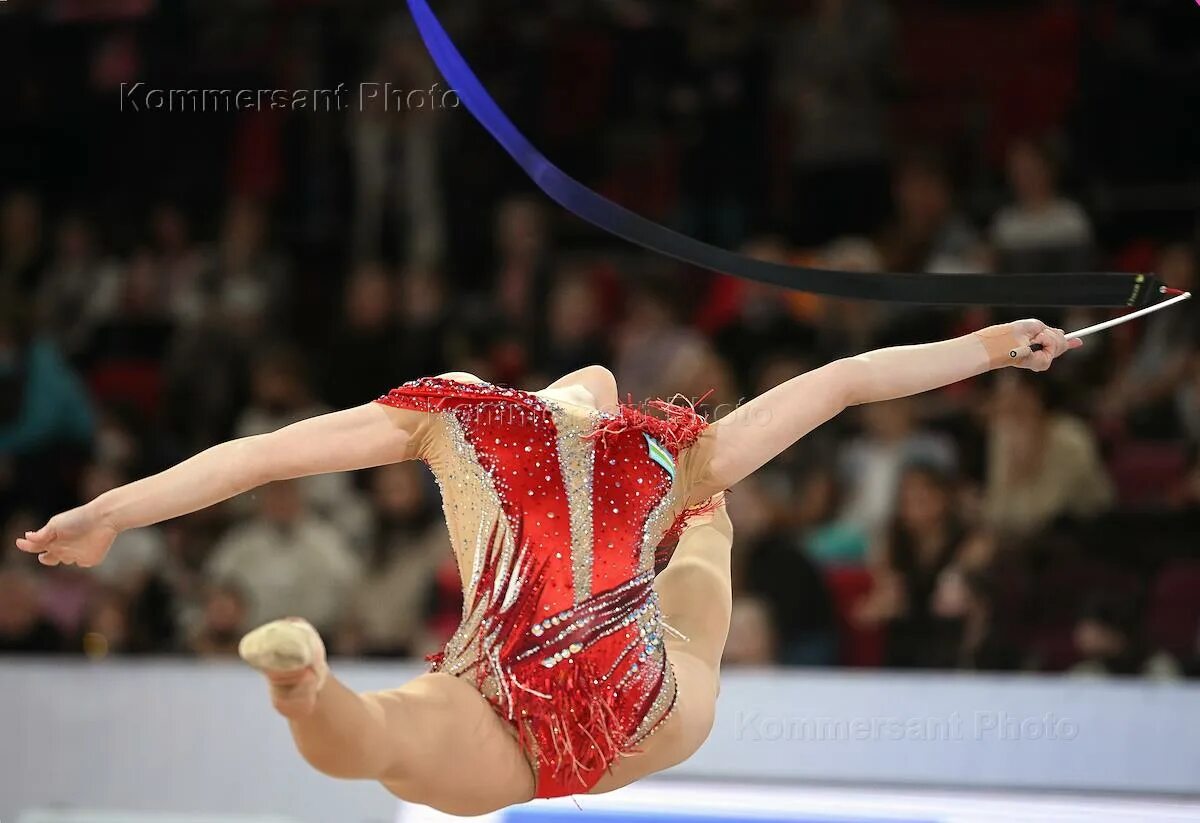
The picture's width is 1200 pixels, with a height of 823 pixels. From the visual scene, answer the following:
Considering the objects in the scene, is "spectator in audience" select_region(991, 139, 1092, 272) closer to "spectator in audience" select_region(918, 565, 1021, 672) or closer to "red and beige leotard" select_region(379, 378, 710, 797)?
"spectator in audience" select_region(918, 565, 1021, 672)

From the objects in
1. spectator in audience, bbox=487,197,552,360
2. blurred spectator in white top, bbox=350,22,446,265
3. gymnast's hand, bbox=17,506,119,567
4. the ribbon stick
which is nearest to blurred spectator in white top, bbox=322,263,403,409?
spectator in audience, bbox=487,197,552,360

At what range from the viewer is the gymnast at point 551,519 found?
2.04m

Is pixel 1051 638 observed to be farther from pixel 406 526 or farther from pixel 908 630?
pixel 406 526

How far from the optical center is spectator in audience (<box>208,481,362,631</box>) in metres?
4.43

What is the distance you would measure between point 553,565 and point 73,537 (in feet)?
2.17

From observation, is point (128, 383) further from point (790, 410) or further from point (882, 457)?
point (790, 410)

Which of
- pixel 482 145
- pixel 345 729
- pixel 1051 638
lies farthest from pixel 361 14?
pixel 345 729

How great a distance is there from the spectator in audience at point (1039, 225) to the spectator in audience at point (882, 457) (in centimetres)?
58

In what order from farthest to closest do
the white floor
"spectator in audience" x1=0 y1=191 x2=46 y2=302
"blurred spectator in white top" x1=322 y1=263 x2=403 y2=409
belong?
1. "spectator in audience" x1=0 y1=191 x2=46 y2=302
2. "blurred spectator in white top" x1=322 y1=263 x2=403 y2=409
3. the white floor

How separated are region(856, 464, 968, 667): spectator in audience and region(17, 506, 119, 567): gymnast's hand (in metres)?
2.52

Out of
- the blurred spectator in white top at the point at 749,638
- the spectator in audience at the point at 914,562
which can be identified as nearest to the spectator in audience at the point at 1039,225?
the spectator in audience at the point at 914,562

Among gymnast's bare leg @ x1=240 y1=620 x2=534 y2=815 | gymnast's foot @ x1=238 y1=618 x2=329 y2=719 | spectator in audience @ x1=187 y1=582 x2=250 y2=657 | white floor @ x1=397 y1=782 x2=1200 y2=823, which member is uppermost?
gymnast's foot @ x1=238 y1=618 x2=329 y2=719

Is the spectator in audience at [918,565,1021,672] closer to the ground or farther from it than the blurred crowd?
closer to the ground

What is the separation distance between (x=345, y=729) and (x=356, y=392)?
10.2ft
